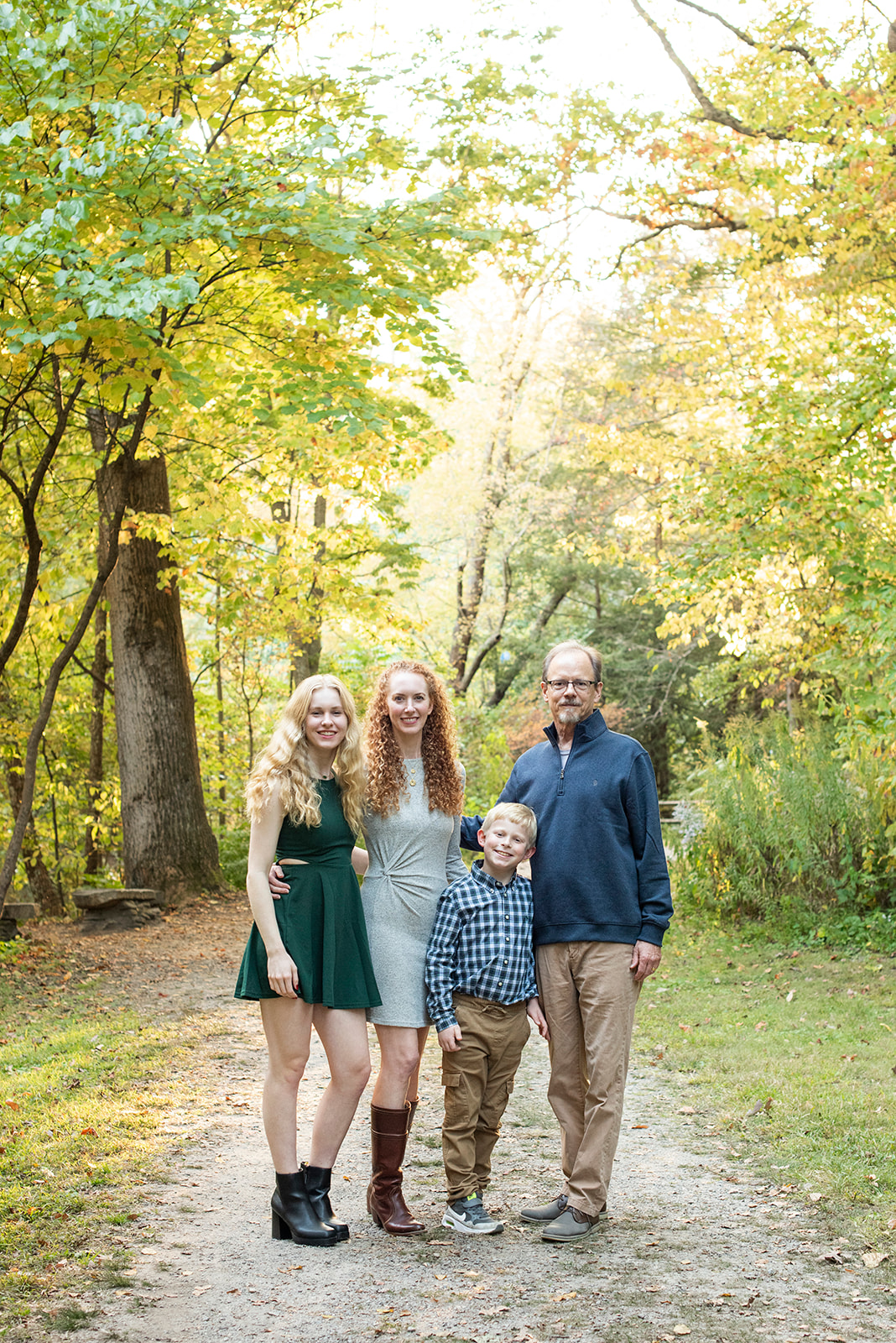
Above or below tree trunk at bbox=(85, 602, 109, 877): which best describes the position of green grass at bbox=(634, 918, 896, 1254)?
below

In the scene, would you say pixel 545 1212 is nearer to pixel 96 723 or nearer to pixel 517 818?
pixel 517 818

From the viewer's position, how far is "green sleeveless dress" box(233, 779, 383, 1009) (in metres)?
3.75

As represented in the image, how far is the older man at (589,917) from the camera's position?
3865 mm

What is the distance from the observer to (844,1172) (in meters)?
4.43

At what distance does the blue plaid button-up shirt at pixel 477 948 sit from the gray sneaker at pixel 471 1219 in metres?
0.61

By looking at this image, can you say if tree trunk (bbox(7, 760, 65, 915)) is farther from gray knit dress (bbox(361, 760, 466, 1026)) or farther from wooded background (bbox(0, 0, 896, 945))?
gray knit dress (bbox(361, 760, 466, 1026))

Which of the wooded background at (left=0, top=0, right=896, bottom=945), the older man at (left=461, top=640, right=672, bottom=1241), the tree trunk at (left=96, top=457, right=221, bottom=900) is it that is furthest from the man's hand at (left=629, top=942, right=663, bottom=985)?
the tree trunk at (left=96, top=457, right=221, bottom=900)

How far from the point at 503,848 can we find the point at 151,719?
828 cm

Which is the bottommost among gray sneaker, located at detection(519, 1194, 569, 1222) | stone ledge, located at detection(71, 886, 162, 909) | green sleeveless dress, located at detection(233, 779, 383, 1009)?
gray sneaker, located at detection(519, 1194, 569, 1222)

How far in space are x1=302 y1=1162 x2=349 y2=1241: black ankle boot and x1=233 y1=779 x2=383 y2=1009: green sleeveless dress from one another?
577mm

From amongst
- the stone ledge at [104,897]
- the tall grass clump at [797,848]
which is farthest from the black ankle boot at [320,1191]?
the stone ledge at [104,897]

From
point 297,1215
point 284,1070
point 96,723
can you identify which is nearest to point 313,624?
point 96,723

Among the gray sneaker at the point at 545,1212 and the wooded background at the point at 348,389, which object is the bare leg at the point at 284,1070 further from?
the wooded background at the point at 348,389

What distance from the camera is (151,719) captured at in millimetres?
11570
